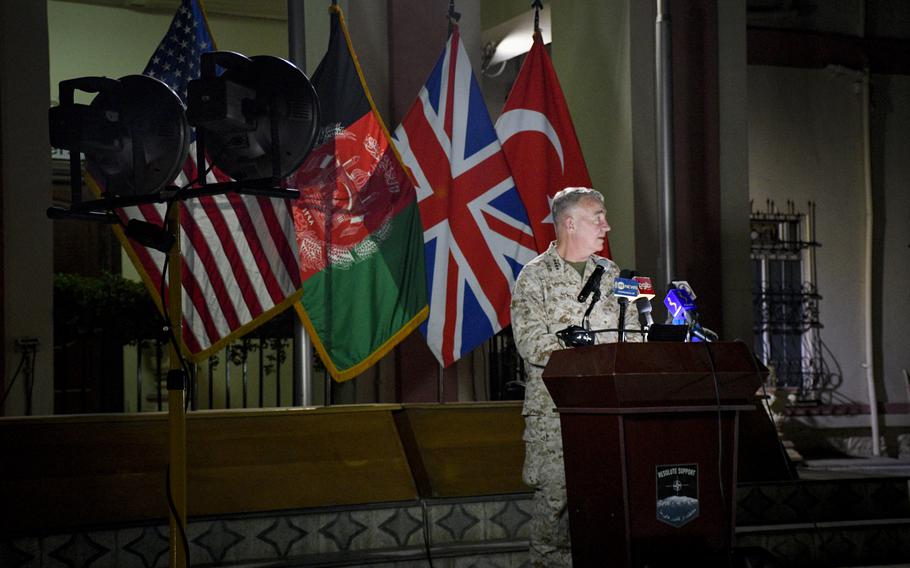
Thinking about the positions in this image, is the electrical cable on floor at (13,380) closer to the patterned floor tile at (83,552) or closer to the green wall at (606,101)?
the patterned floor tile at (83,552)

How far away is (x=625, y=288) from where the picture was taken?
2693mm

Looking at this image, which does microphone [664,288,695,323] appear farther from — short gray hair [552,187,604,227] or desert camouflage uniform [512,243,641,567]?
short gray hair [552,187,604,227]

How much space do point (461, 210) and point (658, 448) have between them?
2572 mm

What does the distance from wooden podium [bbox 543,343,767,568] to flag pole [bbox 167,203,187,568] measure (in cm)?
110

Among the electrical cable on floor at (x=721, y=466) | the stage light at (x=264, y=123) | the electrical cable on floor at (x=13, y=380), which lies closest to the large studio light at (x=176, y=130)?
the stage light at (x=264, y=123)

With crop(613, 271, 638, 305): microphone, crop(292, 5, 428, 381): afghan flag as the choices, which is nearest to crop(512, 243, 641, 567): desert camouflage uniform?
crop(613, 271, 638, 305): microphone

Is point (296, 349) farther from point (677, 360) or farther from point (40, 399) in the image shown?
point (677, 360)

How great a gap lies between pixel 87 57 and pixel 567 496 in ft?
26.6

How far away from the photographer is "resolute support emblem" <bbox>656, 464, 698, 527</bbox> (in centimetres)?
267

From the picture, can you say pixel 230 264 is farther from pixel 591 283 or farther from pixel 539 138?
pixel 591 283

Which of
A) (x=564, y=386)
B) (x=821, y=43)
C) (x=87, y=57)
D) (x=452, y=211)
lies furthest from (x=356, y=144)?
(x=821, y=43)

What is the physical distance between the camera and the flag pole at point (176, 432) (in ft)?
8.70

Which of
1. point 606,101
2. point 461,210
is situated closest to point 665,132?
point 606,101

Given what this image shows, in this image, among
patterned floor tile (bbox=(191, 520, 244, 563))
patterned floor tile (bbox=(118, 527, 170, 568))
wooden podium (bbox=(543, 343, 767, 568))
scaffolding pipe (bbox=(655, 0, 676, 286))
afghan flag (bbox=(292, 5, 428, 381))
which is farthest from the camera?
scaffolding pipe (bbox=(655, 0, 676, 286))
